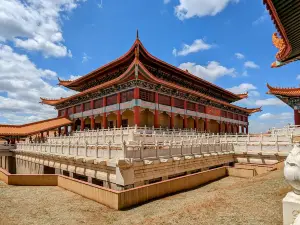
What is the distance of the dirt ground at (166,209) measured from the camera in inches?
303

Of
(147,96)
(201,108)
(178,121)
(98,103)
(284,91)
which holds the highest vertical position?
(284,91)

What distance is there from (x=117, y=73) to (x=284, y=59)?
23.0 metres

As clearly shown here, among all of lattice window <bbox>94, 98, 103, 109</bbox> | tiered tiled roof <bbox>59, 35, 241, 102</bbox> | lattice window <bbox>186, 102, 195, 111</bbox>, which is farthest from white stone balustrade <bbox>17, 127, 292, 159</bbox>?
tiered tiled roof <bbox>59, 35, 241, 102</bbox>

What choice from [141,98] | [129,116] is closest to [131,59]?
[141,98]

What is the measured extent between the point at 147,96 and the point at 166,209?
17.8 meters

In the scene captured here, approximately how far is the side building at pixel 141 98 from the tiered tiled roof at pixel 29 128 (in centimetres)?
404

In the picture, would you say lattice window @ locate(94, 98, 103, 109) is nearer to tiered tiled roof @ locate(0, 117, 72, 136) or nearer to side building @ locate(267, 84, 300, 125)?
tiered tiled roof @ locate(0, 117, 72, 136)

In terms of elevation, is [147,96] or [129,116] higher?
[147,96]

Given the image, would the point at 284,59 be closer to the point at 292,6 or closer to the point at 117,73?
the point at 292,6

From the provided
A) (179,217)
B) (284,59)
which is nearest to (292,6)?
(284,59)

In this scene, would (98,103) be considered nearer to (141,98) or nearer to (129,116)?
(129,116)

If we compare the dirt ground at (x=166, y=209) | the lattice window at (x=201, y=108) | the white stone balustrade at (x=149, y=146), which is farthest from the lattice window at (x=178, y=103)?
the dirt ground at (x=166, y=209)

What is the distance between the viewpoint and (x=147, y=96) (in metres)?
26.6

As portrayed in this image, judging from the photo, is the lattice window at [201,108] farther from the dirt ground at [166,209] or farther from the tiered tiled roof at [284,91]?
the dirt ground at [166,209]
